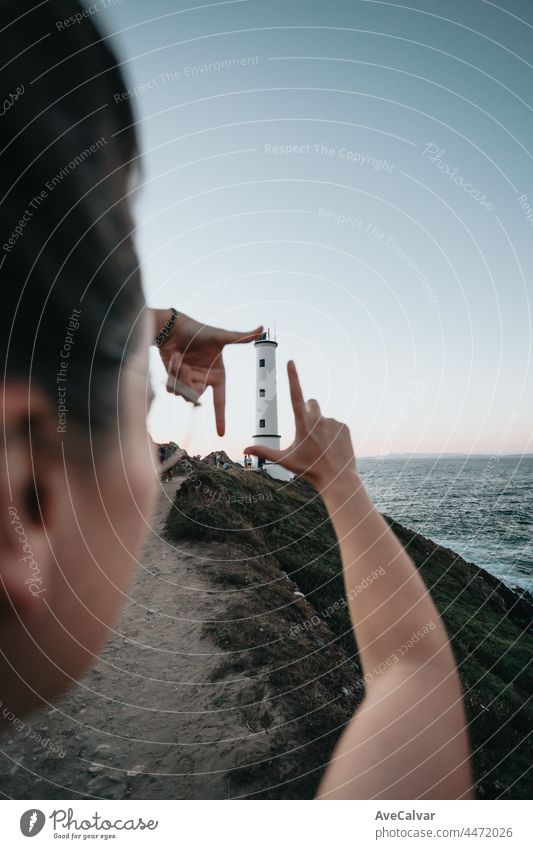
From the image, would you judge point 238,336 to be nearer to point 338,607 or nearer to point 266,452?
point 266,452

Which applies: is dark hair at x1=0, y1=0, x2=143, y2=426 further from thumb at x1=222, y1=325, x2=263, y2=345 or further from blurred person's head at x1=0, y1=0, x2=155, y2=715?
thumb at x1=222, y1=325, x2=263, y2=345

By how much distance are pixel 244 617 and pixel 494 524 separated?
33.1 metres

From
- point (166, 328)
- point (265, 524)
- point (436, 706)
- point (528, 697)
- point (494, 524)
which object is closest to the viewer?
point (436, 706)

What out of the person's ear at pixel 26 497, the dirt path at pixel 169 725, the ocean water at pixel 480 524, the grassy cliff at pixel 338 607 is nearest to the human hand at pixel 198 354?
the person's ear at pixel 26 497

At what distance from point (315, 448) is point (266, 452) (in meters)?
0.21

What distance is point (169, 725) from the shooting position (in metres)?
3.84

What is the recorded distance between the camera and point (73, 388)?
55.5 inches

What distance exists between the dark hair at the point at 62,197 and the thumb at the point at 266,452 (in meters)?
0.55

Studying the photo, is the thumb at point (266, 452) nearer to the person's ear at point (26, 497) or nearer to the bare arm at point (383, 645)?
the bare arm at point (383, 645)

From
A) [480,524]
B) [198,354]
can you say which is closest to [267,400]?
[480,524]

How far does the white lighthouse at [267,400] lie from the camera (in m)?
24.0

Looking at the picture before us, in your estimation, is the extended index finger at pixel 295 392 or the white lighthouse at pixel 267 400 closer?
the extended index finger at pixel 295 392
